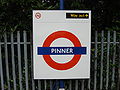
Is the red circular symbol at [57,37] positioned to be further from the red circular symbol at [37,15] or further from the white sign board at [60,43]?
the red circular symbol at [37,15]

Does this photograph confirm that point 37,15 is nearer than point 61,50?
Yes

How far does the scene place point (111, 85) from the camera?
16.2 ft

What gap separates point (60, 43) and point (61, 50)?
131 mm

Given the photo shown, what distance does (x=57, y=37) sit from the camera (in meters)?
3.99

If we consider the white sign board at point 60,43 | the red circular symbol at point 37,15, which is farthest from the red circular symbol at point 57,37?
the red circular symbol at point 37,15

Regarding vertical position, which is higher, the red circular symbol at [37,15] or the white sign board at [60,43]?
the red circular symbol at [37,15]

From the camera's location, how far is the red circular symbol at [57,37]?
13.1 feet

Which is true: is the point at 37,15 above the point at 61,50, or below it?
above

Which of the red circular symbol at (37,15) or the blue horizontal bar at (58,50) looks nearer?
the red circular symbol at (37,15)

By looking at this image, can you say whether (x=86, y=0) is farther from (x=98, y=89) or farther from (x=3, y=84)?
(x=3, y=84)

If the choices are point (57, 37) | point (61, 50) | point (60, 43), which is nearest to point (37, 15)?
point (57, 37)

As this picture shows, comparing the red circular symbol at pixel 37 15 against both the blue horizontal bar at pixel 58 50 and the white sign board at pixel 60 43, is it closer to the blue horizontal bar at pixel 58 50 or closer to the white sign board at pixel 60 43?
the white sign board at pixel 60 43

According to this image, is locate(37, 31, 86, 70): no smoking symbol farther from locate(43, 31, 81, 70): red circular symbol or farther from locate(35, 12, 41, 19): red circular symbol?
locate(35, 12, 41, 19): red circular symbol

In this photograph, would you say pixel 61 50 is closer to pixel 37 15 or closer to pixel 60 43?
pixel 60 43
